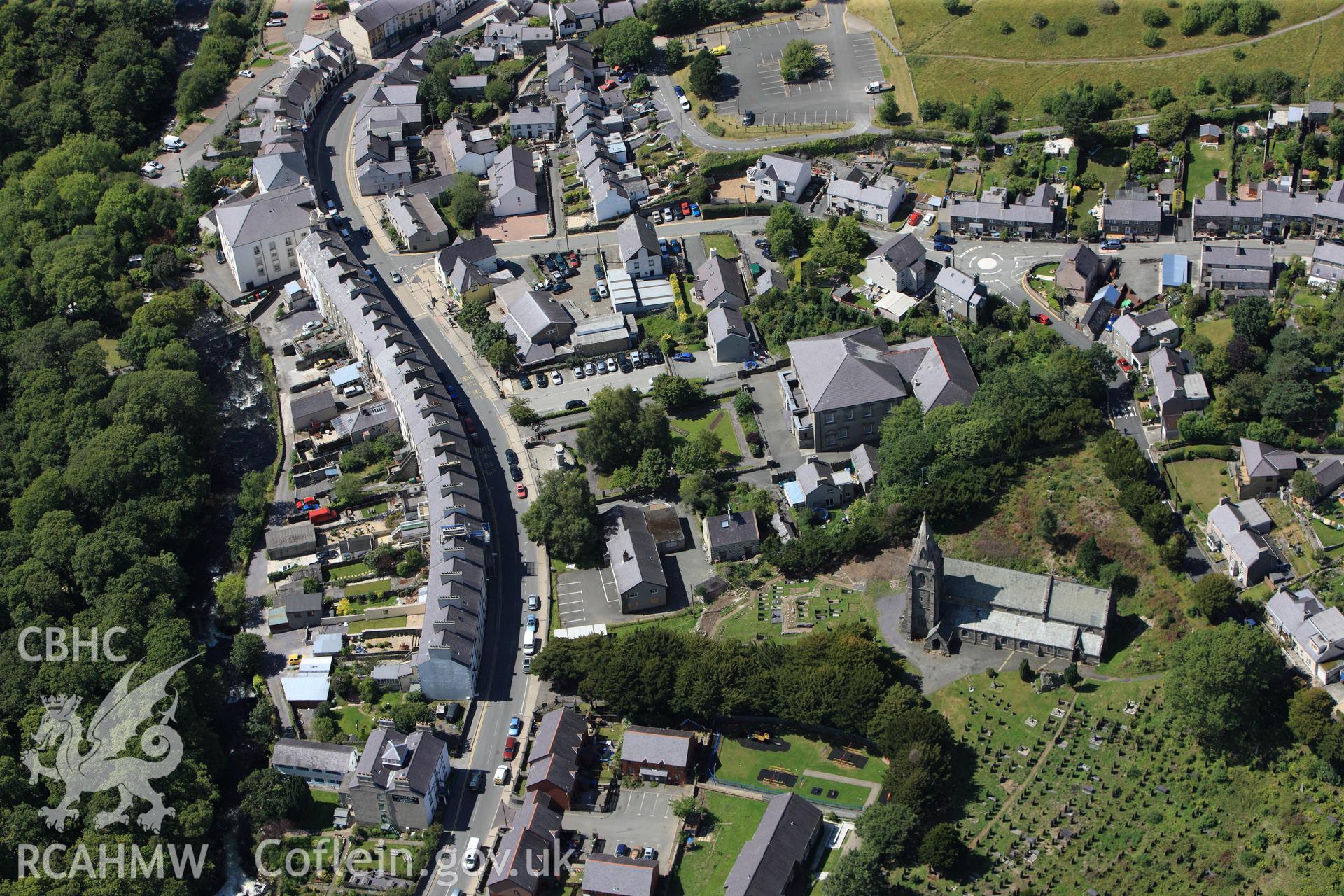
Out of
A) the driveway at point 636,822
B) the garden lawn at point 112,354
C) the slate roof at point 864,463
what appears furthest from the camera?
the garden lawn at point 112,354

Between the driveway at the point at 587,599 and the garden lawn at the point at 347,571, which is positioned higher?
the garden lawn at the point at 347,571

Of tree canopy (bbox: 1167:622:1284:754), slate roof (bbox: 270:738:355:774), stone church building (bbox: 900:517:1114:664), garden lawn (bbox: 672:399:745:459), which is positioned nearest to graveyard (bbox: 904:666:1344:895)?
tree canopy (bbox: 1167:622:1284:754)

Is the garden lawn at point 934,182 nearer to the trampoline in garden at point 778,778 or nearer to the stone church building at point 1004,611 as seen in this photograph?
the stone church building at point 1004,611

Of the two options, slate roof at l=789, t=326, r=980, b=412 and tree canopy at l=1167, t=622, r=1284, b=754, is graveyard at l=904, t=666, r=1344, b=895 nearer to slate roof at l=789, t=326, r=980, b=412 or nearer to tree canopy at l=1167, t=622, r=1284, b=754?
tree canopy at l=1167, t=622, r=1284, b=754

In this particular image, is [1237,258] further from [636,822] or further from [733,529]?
[636,822]

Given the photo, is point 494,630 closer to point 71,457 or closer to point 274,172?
point 71,457

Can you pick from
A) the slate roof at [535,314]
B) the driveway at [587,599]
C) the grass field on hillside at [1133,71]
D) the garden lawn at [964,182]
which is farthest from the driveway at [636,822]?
the grass field on hillside at [1133,71]
